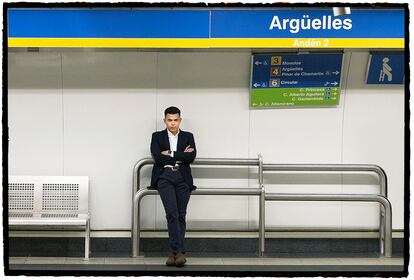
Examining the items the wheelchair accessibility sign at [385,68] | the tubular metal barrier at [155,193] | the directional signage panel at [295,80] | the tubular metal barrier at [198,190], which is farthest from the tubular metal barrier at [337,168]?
the wheelchair accessibility sign at [385,68]

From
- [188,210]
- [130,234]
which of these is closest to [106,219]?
[130,234]

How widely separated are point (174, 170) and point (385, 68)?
2641 millimetres

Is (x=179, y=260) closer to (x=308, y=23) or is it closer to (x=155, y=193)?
(x=155, y=193)

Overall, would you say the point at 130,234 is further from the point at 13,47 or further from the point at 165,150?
the point at 13,47

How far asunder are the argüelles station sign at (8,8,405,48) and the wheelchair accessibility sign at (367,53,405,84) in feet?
2.95

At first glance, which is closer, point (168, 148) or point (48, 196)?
point (168, 148)

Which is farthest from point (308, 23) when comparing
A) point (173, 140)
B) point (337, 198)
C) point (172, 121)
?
point (337, 198)

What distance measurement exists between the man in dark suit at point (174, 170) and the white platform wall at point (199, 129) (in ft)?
2.23

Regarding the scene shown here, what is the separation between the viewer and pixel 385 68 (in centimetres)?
953

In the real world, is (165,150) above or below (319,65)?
below

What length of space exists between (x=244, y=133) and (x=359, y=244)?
5.99 ft

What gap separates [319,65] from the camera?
948 centimetres

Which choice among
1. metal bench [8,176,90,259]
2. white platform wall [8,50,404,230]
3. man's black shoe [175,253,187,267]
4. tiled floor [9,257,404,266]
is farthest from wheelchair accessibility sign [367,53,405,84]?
metal bench [8,176,90,259]

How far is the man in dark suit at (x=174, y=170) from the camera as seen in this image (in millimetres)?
8742
